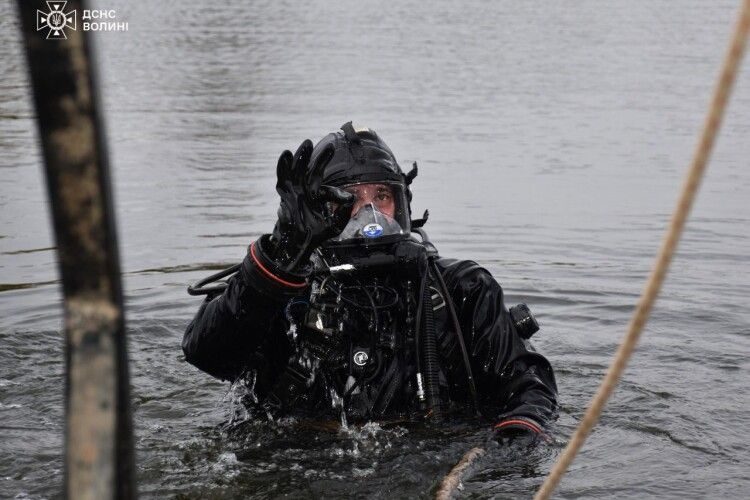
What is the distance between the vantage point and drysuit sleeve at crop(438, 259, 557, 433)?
399cm

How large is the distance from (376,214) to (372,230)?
0.32ft

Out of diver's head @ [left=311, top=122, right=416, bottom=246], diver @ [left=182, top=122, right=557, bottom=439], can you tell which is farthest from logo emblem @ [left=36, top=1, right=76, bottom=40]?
diver's head @ [left=311, top=122, right=416, bottom=246]

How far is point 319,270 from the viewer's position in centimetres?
373

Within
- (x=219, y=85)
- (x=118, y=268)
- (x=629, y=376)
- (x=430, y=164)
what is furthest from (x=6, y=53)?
(x=118, y=268)

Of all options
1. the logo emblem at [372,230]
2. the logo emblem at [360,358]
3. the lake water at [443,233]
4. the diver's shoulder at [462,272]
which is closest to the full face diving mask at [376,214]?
the logo emblem at [372,230]

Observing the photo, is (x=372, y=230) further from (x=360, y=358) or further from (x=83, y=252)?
(x=83, y=252)

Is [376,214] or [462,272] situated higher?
[376,214]

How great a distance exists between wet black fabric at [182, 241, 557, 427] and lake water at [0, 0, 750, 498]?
5.9 inches

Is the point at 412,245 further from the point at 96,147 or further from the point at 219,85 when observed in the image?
the point at 219,85

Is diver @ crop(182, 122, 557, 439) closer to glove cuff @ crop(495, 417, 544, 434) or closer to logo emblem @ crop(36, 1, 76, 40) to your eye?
glove cuff @ crop(495, 417, 544, 434)

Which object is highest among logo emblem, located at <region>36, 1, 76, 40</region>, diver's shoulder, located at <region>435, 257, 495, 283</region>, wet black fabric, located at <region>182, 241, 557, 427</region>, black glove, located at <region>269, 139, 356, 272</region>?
logo emblem, located at <region>36, 1, 76, 40</region>

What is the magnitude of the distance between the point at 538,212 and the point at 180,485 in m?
6.11

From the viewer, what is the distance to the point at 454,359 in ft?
13.3

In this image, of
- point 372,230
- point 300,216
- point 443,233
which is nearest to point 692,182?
point 300,216
